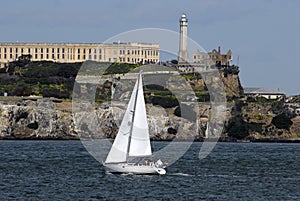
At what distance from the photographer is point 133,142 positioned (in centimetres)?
6209

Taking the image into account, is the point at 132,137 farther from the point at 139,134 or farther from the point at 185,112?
the point at 185,112

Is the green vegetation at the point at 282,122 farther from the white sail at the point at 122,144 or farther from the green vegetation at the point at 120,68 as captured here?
the white sail at the point at 122,144

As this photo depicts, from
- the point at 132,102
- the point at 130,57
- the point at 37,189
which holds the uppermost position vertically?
the point at 130,57

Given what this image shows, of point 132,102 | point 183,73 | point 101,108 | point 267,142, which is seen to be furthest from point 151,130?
point 132,102

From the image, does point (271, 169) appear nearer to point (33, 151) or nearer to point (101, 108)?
point (33, 151)

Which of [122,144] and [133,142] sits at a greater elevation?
[133,142]

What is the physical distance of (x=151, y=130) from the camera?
140 m

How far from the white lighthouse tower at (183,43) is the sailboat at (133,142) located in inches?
4184

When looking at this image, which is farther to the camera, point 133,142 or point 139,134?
point 139,134

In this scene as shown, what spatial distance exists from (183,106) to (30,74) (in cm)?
3883

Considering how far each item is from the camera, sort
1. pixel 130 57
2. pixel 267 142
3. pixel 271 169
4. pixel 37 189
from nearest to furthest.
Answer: pixel 37 189 → pixel 271 169 → pixel 267 142 → pixel 130 57

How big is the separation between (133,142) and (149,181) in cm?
318

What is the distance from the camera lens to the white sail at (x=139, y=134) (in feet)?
204

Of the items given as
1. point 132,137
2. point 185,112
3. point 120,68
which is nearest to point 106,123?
point 185,112
